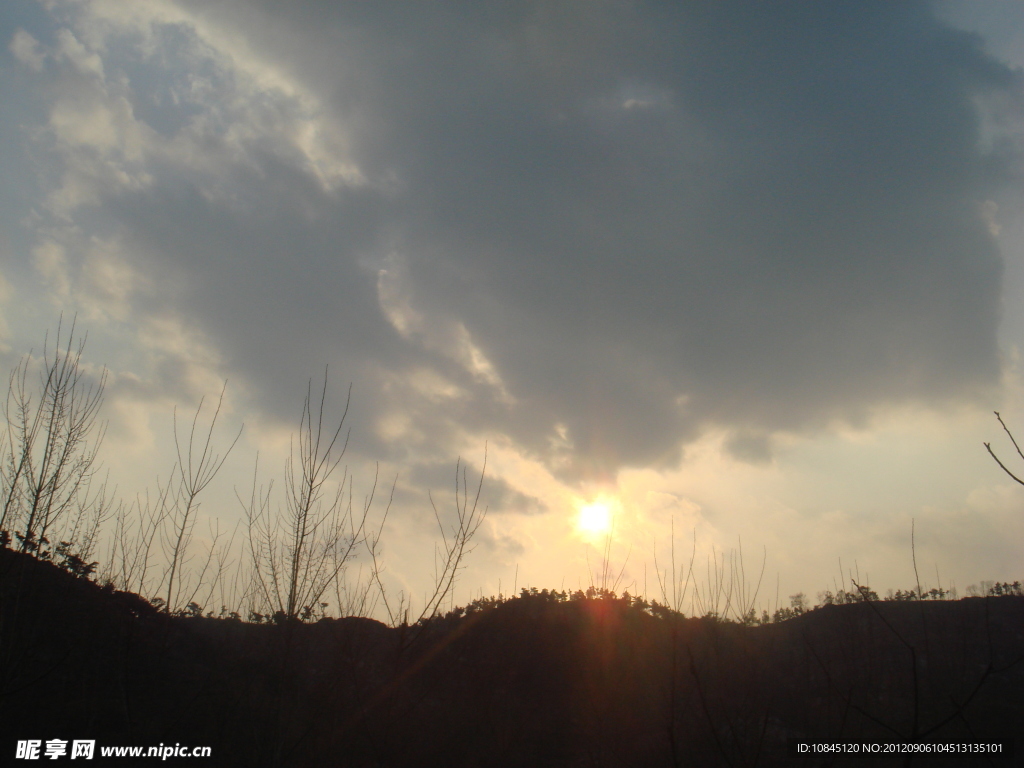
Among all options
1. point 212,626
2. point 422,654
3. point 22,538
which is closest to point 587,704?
point 422,654

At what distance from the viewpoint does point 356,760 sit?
1559 cm

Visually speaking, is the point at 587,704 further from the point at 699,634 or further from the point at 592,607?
the point at 699,634

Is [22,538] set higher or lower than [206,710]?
higher

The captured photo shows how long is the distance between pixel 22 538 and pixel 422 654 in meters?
19.5

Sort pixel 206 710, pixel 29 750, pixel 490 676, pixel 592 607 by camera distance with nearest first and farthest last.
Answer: pixel 29 750
pixel 206 710
pixel 490 676
pixel 592 607

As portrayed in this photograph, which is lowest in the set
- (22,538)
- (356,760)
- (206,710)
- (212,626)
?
(356,760)

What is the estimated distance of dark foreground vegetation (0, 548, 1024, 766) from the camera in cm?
1322

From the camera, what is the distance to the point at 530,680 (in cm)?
2297

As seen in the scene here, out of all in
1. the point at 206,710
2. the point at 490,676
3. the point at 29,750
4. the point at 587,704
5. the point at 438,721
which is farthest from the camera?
the point at 490,676

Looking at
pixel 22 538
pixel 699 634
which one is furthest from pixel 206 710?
pixel 699 634

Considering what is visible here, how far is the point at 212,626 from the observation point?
22.1 meters

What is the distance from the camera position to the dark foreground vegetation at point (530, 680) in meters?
13.2

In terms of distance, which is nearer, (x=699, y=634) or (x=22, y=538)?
(x=22, y=538)

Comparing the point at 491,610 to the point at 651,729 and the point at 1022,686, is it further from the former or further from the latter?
the point at 1022,686
